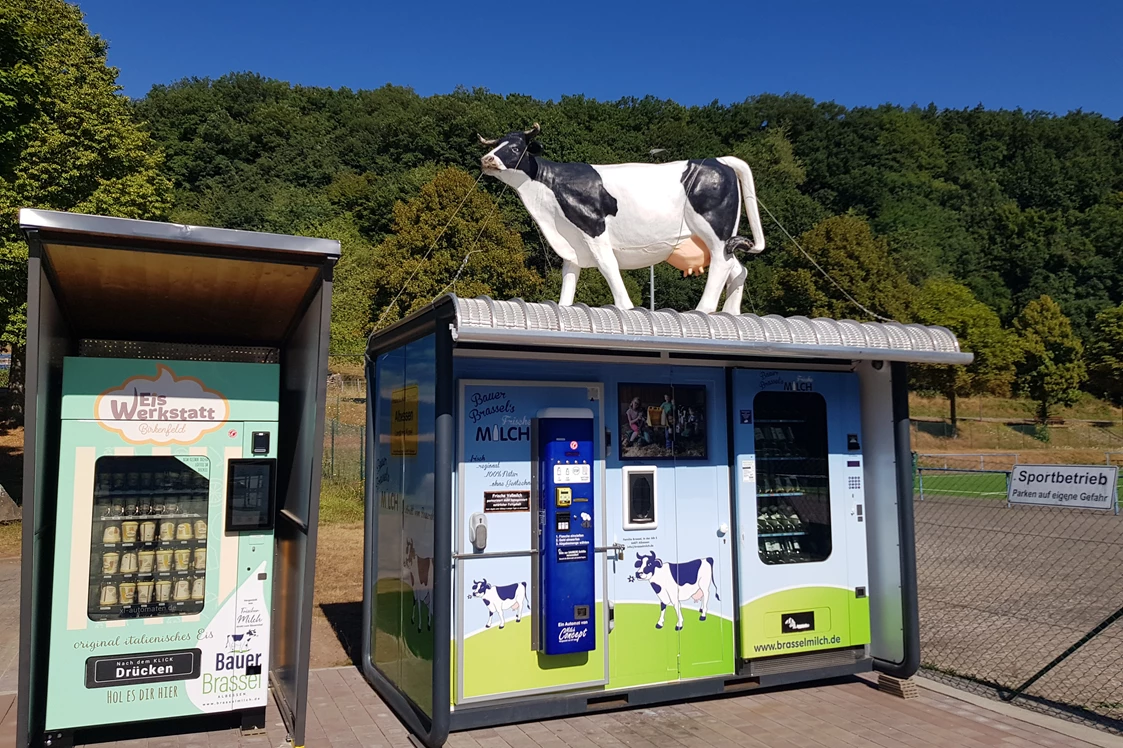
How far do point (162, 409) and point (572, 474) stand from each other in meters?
2.68

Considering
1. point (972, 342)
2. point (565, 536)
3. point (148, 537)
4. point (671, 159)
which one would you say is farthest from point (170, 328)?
point (671, 159)

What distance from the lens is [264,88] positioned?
65125mm

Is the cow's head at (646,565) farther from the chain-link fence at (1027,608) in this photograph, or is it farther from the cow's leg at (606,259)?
the chain-link fence at (1027,608)

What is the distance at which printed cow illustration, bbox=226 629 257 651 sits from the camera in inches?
210

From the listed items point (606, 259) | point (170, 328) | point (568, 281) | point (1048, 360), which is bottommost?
point (170, 328)

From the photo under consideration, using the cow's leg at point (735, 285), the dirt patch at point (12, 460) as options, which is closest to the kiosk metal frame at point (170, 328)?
the cow's leg at point (735, 285)

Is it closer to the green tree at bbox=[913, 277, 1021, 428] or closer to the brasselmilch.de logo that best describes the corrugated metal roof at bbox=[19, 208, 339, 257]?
the brasselmilch.de logo

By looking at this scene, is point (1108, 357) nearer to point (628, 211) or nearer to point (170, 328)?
point (628, 211)

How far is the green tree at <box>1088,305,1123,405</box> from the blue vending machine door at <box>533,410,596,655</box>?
5049 cm

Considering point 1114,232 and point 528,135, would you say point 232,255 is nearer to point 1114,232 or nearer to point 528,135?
point 528,135

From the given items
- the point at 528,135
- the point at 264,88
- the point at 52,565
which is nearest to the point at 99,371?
the point at 52,565

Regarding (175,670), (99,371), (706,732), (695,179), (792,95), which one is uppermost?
(792,95)

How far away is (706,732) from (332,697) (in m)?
2.85

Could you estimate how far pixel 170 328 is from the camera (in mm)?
6359
